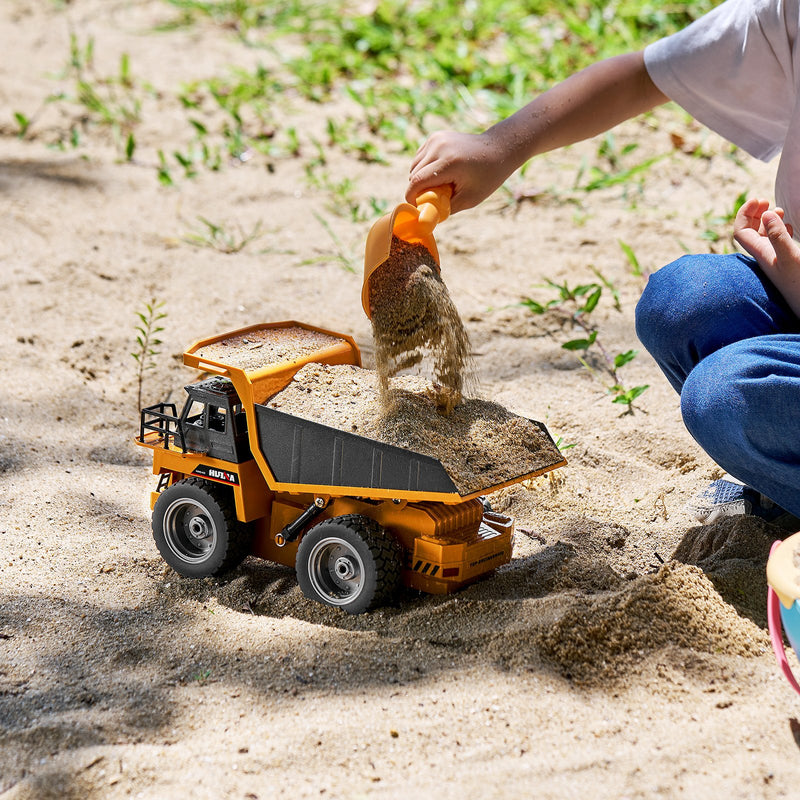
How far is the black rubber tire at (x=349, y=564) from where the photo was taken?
197cm

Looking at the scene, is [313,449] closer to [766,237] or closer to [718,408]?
[718,408]

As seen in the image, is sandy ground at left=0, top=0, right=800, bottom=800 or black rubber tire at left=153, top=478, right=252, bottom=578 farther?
black rubber tire at left=153, top=478, right=252, bottom=578

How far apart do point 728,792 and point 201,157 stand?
147 inches

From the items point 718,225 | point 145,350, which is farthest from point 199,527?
point 718,225

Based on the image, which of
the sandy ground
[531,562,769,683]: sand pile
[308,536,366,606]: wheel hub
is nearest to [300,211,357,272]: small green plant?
the sandy ground

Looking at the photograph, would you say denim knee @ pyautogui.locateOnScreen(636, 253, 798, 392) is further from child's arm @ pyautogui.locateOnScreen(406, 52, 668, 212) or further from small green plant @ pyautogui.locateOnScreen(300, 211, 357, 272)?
small green plant @ pyautogui.locateOnScreen(300, 211, 357, 272)

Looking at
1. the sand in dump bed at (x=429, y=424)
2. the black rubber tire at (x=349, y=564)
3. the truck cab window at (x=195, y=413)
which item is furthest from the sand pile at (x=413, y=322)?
the truck cab window at (x=195, y=413)

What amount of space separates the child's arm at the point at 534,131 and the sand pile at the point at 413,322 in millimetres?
213

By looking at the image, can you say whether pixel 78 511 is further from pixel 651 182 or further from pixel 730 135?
pixel 651 182

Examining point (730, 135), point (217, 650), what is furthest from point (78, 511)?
point (730, 135)

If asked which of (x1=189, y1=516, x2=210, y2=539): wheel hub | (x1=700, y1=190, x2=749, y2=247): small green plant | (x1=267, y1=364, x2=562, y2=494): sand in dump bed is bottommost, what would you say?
(x1=189, y1=516, x2=210, y2=539): wheel hub

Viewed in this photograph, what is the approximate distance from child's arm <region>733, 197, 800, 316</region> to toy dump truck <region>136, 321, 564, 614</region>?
0.60m

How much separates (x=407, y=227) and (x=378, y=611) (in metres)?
0.80

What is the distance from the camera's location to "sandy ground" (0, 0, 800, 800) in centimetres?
158
